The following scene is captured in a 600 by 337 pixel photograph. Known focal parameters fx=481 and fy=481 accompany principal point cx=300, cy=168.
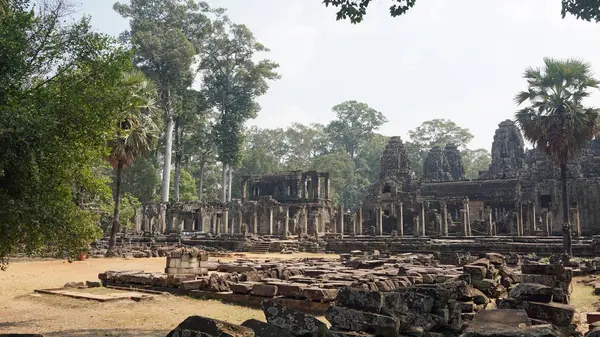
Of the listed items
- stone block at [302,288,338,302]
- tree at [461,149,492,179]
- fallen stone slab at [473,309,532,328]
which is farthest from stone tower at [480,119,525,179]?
fallen stone slab at [473,309,532,328]

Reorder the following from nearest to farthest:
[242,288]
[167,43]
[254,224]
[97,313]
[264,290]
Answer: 1. [97,313]
2. [264,290]
3. [242,288]
4. [254,224]
5. [167,43]

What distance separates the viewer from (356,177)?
6969 cm

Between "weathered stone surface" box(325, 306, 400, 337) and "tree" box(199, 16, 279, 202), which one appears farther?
"tree" box(199, 16, 279, 202)

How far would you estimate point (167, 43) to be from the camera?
43.5 m

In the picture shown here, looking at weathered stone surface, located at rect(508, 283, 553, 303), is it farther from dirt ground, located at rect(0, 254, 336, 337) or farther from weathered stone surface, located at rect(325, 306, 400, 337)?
dirt ground, located at rect(0, 254, 336, 337)

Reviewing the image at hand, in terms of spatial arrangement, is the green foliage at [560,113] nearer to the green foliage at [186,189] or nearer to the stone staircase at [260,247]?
the stone staircase at [260,247]

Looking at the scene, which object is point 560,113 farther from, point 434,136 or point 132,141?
point 434,136

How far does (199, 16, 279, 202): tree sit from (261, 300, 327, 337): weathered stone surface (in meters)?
45.7

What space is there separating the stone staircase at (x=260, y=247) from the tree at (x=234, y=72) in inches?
753

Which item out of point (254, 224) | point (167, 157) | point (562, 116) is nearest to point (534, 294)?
point (562, 116)

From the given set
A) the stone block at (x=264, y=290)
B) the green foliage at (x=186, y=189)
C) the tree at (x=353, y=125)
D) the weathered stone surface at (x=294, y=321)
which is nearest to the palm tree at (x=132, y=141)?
the stone block at (x=264, y=290)

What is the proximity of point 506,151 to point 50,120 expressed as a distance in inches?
1936

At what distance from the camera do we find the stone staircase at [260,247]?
1252 inches

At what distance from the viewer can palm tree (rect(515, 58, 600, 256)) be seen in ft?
64.6
